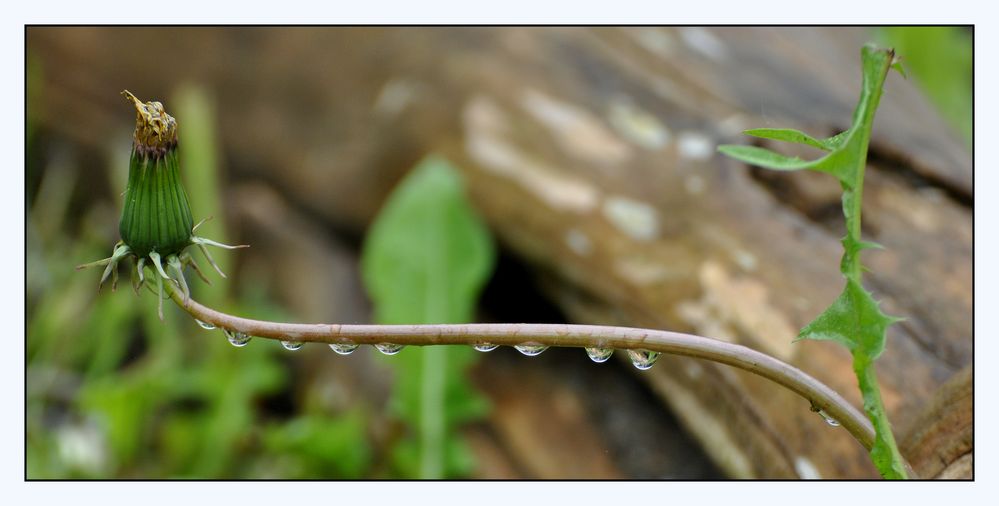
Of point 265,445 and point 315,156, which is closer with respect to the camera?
point 265,445

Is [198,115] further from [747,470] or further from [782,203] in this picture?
[747,470]

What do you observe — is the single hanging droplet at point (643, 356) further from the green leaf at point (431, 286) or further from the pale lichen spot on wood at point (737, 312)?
the green leaf at point (431, 286)

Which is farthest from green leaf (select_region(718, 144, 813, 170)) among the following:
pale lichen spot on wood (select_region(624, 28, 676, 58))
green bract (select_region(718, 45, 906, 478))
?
pale lichen spot on wood (select_region(624, 28, 676, 58))

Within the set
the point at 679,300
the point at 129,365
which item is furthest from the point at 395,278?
the point at 129,365

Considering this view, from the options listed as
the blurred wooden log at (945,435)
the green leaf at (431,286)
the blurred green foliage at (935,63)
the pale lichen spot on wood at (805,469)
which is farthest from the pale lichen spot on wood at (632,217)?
the blurred green foliage at (935,63)

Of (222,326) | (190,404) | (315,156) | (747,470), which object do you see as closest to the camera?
(222,326)

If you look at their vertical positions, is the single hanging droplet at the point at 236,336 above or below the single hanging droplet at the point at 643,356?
above
